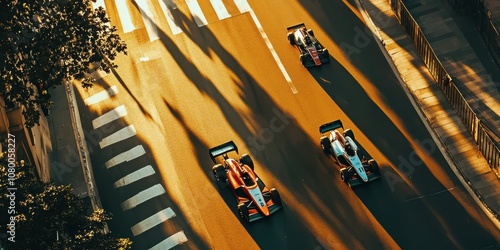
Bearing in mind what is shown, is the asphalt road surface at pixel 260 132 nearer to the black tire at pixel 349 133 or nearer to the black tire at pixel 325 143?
the black tire at pixel 325 143

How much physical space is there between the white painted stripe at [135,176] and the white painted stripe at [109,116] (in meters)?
4.34

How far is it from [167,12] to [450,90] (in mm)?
17640

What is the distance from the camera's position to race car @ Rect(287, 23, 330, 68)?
51250mm

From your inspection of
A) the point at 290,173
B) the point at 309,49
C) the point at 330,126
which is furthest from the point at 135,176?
the point at 309,49

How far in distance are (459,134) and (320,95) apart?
7.35 meters

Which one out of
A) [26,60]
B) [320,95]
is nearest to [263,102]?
[320,95]

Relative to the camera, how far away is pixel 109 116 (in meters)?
51.2

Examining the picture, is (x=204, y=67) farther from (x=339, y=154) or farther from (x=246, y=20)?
(x=339, y=154)

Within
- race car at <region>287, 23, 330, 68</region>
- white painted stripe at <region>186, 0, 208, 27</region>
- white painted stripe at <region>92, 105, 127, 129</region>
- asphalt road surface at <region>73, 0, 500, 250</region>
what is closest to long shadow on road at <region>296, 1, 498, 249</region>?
asphalt road surface at <region>73, 0, 500, 250</region>

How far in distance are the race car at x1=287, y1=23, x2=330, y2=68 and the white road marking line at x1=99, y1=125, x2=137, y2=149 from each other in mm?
9570

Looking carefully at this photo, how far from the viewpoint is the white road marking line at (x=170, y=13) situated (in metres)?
55.7

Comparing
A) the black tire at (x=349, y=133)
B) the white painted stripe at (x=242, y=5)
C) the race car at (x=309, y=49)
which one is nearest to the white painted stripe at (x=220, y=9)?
the white painted stripe at (x=242, y=5)

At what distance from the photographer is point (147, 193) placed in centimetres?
4662

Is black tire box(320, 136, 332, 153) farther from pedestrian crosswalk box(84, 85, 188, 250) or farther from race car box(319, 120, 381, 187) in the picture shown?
pedestrian crosswalk box(84, 85, 188, 250)
